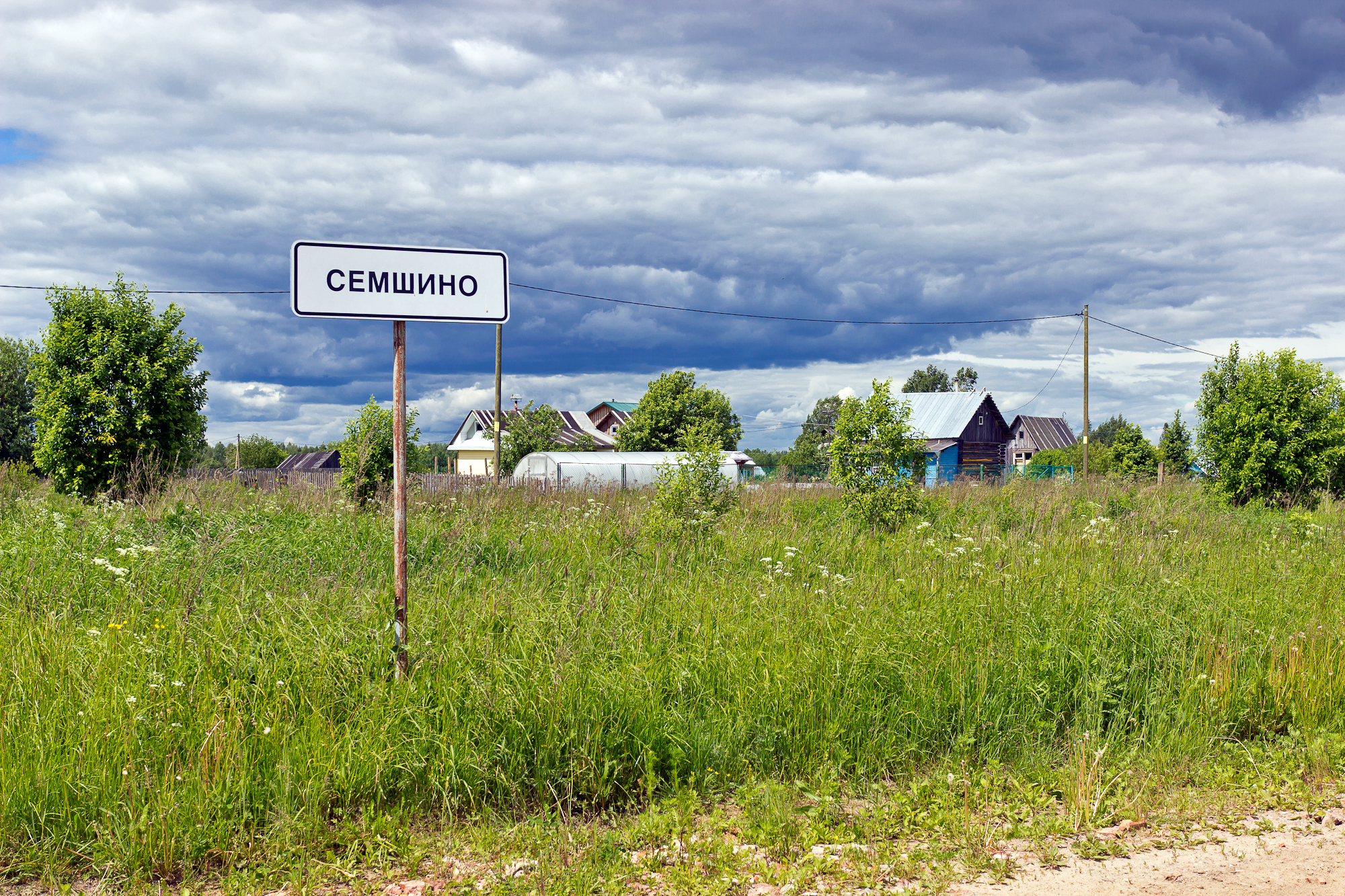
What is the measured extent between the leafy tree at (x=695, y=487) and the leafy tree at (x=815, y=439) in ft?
108

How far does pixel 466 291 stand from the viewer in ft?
15.4

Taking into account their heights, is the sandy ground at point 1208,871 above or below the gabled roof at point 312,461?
below

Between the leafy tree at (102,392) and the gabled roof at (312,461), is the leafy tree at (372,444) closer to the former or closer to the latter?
the leafy tree at (102,392)

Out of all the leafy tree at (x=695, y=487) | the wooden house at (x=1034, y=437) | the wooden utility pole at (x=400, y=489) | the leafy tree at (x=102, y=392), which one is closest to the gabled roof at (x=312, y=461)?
the wooden house at (x=1034, y=437)

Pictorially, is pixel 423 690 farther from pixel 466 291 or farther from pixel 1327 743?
pixel 1327 743

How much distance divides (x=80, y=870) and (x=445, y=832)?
148 centimetres

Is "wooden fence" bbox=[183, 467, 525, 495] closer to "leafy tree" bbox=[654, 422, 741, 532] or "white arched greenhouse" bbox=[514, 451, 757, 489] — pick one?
"leafy tree" bbox=[654, 422, 741, 532]

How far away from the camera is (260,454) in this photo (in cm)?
8181

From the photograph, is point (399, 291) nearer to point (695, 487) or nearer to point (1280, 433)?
point (695, 487)

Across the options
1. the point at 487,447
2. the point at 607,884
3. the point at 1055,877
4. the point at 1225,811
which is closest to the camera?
the point at 607,884

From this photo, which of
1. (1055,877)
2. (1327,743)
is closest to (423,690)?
(1055,877)

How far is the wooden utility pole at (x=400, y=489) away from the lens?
14.7 ft

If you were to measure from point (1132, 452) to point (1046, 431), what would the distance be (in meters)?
39.7

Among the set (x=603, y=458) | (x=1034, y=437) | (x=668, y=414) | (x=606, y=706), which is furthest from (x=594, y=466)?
(x=1034, y=437)
